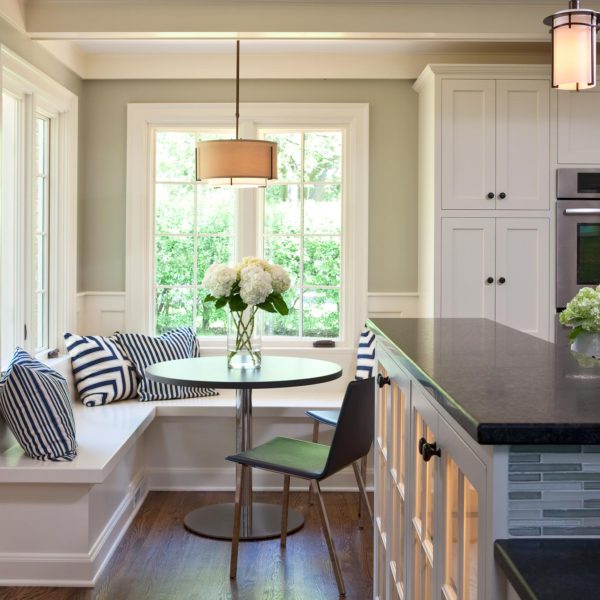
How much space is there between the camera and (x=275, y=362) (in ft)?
13.6

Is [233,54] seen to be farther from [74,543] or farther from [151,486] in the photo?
[74,543]

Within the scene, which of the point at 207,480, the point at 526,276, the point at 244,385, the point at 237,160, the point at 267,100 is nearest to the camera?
the point at 244,385

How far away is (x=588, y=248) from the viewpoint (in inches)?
185

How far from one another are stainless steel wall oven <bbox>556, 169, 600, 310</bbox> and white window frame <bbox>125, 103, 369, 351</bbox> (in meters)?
1.14

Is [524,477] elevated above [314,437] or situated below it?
above

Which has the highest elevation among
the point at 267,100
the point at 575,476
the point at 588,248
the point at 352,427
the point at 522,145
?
the point at 267,100

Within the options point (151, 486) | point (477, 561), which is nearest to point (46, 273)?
point (151, 486)

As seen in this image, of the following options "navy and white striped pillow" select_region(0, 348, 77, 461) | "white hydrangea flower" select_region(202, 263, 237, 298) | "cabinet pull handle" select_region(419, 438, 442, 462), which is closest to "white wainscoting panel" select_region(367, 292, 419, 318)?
"white hydrangea flower" select_region(202, 263, 237, 298)

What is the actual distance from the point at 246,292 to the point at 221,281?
12cm

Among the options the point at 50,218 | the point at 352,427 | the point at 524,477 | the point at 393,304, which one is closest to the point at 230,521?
the point at 352,427

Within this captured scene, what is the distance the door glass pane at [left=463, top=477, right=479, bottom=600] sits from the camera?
129 cm

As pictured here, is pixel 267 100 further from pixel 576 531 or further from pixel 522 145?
pixel 576 531

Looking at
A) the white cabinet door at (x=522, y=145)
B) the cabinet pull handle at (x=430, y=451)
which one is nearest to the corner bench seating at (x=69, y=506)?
the cabinet pull handle at (x=430, y=451)

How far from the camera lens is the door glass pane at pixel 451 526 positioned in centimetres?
146
